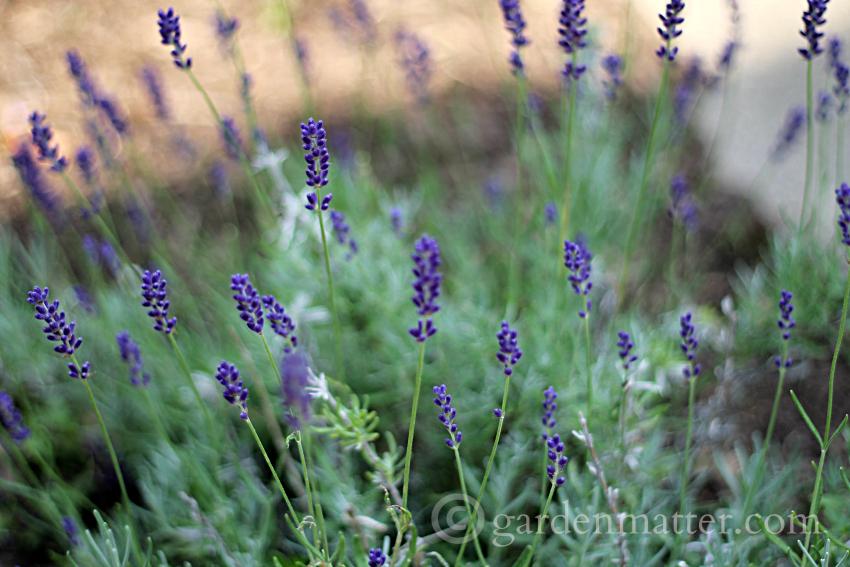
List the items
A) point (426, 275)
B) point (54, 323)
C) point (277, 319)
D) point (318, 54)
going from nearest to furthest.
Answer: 1. point (426, 275)
2. point (54, 323)
3. point (277, 319)
4. point (318, 54)

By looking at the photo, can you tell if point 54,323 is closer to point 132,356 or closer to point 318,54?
point 132,356

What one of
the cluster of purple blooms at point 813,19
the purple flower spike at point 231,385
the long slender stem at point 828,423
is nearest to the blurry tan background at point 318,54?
the cluster of purple blooms at point 813,19

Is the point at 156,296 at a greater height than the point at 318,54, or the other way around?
the point at 318,54

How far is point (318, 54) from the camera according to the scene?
4.74 m

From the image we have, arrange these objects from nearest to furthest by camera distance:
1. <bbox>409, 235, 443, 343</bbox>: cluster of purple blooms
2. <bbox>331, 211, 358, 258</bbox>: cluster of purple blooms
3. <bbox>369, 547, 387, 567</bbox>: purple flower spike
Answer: <bbox>409, 235, 443, 343</bbox>: cluster of purple blooms < <bbox>369, 547, 387, 567</bbox>: purple flower spike < <bbox>331, 211, 358, 258</bbox>: cluster of purple blooms

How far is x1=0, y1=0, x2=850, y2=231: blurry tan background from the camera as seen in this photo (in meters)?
3.87

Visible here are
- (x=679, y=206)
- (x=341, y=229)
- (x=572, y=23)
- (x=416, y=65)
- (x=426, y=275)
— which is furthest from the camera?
(x=416, y=65)

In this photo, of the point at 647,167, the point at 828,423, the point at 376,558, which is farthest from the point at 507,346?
the point at 647,167

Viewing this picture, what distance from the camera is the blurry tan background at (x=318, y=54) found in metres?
3.87

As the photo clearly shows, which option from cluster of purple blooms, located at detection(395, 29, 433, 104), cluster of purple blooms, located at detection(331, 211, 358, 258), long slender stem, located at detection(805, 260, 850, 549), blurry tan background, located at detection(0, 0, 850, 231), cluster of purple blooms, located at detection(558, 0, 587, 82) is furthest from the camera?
blurry tan background, located at detection(0, 0, 850, 231)

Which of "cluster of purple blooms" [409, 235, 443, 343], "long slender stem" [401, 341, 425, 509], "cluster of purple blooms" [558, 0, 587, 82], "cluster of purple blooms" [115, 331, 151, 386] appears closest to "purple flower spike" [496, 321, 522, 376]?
"long slender stem" [401, 341, 425, 509]

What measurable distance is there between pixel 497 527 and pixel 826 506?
33.5 inches

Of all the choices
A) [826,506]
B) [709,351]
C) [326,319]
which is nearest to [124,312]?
[326,319]

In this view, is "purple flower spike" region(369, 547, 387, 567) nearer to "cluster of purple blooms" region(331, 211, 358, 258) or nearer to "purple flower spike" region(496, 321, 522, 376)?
"purple flower spike" region(496, 321, 522, 376)
